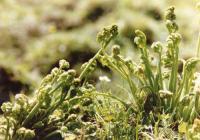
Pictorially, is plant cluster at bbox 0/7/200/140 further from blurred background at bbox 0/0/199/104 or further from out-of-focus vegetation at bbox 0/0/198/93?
out-of-focus vegetation at bbox 0/0/198/93

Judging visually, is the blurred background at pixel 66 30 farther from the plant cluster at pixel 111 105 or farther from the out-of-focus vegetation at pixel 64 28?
the plant cluster at pixel 111 105

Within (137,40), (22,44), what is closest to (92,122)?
(137,40)

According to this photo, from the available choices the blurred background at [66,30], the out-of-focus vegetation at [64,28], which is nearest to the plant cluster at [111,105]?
the blurred background at [66,30]

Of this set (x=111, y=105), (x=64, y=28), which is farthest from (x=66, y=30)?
(x=111, y=105)

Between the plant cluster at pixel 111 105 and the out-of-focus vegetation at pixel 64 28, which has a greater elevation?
the out-of-focus vegetation at pixel 64 28

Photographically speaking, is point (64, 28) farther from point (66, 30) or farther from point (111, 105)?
point (111, 105)

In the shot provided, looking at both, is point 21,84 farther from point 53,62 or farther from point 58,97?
point 58,97
